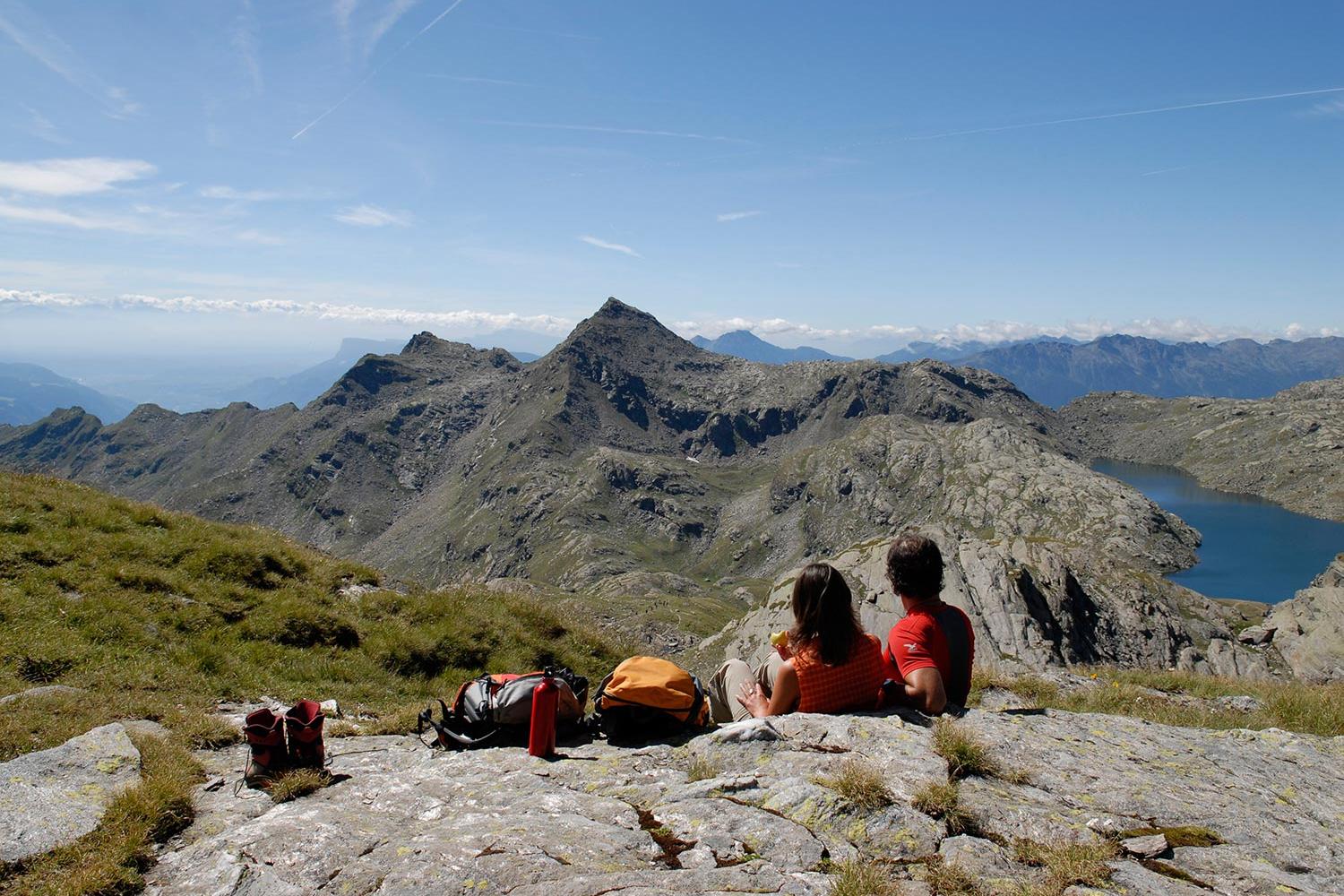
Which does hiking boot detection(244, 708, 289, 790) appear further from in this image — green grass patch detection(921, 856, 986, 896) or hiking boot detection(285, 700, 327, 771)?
green grass patch detection(921, 856, 986, 896)

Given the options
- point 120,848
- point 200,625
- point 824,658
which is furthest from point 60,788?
point 824,658

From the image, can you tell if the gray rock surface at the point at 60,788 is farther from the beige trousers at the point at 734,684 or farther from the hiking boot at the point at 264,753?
the beige trousers at the point at 734,684

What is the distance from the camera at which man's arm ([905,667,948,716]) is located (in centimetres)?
870

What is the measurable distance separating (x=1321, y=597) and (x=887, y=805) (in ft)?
470

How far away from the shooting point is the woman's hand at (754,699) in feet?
30.8

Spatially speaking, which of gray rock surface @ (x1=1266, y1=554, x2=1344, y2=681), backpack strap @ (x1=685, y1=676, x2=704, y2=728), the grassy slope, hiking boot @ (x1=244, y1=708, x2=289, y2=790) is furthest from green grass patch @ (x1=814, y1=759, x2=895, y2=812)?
gray rock surface @ (x1=1266, y1=554, x2=1344, y2=681)

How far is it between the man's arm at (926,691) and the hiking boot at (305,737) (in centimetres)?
761

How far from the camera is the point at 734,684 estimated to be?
34.0 feet

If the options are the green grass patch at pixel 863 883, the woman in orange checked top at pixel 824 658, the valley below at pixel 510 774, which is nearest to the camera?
the green grass patch at pixel 863 883

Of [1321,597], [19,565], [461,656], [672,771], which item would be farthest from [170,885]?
[1321,597]

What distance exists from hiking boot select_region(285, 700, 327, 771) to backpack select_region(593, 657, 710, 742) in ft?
11.9

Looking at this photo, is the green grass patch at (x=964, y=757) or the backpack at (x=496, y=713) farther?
the backpack at (x=496, y=713)

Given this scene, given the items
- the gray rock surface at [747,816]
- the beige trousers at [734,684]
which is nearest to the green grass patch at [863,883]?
the gray rock surface at [747,816]

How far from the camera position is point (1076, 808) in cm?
679
